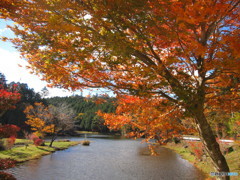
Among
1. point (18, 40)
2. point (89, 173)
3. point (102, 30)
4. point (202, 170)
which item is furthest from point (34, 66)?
point (202, 170)

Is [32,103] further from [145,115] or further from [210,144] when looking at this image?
[210,144]

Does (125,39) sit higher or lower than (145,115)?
higher

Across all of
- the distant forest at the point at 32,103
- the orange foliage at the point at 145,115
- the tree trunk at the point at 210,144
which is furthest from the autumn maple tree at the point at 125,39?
the distant forest at the point at 32,103

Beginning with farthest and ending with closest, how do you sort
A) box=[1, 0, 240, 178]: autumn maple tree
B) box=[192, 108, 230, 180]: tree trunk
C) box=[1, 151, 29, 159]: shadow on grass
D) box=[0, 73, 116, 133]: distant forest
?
1. box=[0, 73, 116, 133]: distant forest
2. box=[1, 151, 29, 159]: shadow on grass
3. box=[192, 108, 230, 180]: tree trunk
4. box=[1, 0, 240, 178]: autumn maple tree

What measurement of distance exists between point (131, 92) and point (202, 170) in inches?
541

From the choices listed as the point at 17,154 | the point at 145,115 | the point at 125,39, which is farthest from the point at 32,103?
the point at 125,39

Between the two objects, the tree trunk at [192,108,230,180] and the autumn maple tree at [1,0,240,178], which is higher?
the autumn maple tree at [1,0,240,178]

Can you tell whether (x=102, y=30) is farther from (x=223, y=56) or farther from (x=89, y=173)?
(x=89, y=173)

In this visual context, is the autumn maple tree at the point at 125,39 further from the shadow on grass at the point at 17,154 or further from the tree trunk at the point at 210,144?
the shadow on grass at the point at 17,154

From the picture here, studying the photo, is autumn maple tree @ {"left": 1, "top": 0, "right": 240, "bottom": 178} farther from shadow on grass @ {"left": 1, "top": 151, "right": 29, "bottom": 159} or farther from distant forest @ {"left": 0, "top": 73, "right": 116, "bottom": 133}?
shadow on grass @ {"left": 1, "top": 151, "right": 29, "bottom": 159}

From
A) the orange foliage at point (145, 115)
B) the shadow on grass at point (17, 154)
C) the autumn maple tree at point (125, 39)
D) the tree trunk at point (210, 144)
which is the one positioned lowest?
the shadow on grass at point (17, 154)

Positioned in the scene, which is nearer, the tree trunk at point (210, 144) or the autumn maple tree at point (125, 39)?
the autumn maple tree at point (125, 39)

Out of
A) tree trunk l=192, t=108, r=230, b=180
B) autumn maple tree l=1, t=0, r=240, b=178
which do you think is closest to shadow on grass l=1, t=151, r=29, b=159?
autumn maple tree l=1, t=0, r=240, b=178

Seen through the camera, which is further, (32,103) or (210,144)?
(32,103)
